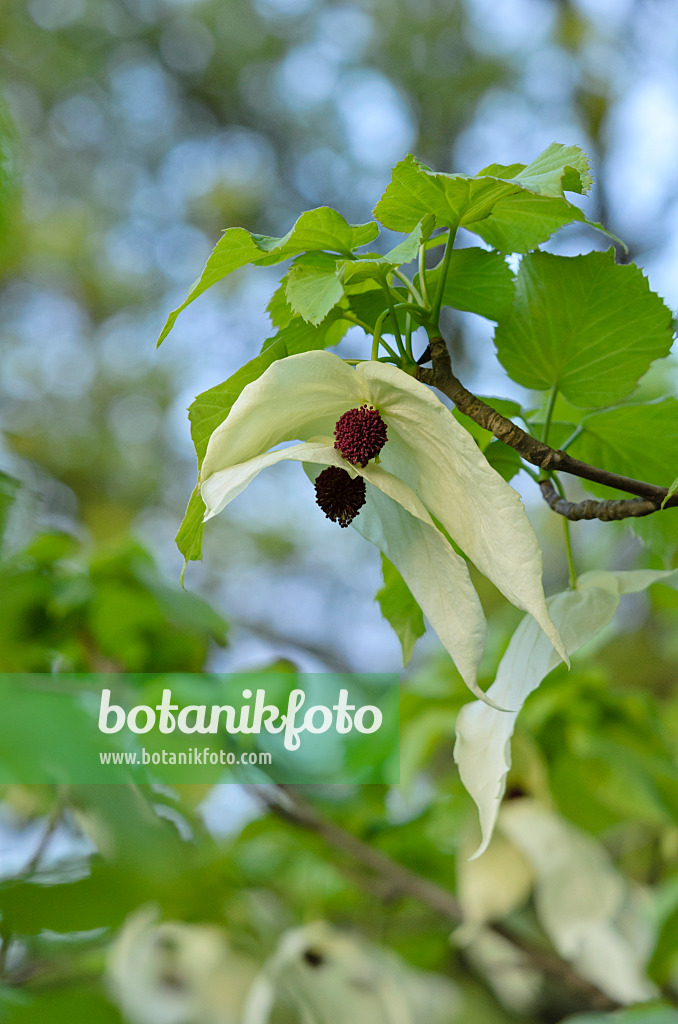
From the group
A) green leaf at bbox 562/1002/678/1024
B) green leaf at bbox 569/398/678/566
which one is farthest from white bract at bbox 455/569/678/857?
green leaf at bbox 562/1002/678/1024

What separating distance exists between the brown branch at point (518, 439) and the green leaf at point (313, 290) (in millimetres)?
23

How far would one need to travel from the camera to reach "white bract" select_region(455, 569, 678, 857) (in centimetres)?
14

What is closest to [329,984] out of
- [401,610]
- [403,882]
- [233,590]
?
[403,882]

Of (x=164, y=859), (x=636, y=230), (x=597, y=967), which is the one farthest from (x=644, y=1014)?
(x=636, y=230)

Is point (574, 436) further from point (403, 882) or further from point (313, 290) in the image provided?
point (403, 882)

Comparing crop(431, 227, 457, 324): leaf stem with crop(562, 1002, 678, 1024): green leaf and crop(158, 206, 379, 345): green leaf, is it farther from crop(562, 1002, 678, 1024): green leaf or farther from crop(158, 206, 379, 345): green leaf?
crop(562, 1002, 678, 1024): green leaf

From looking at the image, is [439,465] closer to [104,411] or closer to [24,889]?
[24,889]

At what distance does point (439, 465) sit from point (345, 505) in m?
0.02

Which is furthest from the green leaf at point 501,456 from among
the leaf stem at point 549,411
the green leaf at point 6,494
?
the green leaf at point 6,494

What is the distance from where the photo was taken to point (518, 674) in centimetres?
15

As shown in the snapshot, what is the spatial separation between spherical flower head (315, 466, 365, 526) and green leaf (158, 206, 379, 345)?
4 centimetres

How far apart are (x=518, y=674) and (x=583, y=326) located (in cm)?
7

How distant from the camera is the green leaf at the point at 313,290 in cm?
13

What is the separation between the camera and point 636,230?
50.7 inches
